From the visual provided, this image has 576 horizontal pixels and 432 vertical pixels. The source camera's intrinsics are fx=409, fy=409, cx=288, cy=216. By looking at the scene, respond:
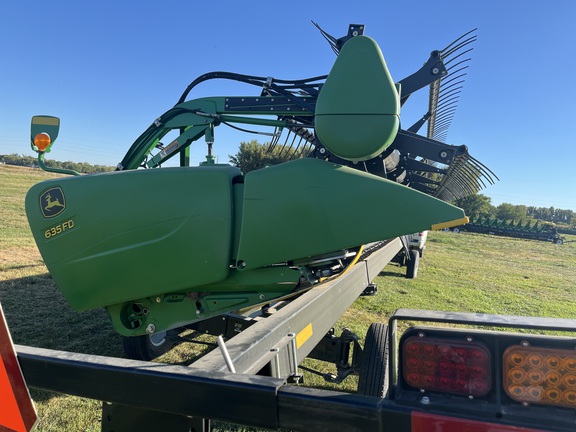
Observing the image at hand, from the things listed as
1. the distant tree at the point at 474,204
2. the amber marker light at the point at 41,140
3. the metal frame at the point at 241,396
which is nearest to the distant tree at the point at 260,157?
the amber marker light at the point at 41,140

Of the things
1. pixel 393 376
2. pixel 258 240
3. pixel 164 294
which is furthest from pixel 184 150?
pixel 393 376

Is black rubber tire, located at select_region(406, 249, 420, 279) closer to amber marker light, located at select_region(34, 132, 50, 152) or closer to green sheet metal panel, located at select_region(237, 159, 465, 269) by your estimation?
green sheet metal panel, located at select_region(237, 159, 465, 269)

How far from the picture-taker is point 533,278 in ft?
33.6

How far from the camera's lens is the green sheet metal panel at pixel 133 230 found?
6.38 feet

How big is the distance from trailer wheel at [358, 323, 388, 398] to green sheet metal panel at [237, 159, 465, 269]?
1196 mm

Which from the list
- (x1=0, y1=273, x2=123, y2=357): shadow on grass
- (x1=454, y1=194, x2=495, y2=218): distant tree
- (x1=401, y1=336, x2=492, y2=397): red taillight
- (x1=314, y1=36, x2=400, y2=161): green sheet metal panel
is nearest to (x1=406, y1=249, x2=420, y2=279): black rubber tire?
(x1=454, y1=194, x2=495, y2=218): distant tree

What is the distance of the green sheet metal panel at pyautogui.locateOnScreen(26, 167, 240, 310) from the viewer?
6.38ft

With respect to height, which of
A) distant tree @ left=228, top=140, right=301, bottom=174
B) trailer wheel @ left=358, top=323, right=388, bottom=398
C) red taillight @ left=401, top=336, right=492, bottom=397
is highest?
distant tree @ left=228, top=140, right=301, bottom=174

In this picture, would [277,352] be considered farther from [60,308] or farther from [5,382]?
[60,308]

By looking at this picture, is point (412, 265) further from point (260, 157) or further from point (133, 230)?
point (133, 230)

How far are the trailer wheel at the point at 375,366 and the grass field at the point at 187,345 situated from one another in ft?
2.81

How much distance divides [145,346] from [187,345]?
3.10ft

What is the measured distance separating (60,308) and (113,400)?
4.13m

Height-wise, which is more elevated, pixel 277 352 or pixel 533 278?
pixel 277 352
